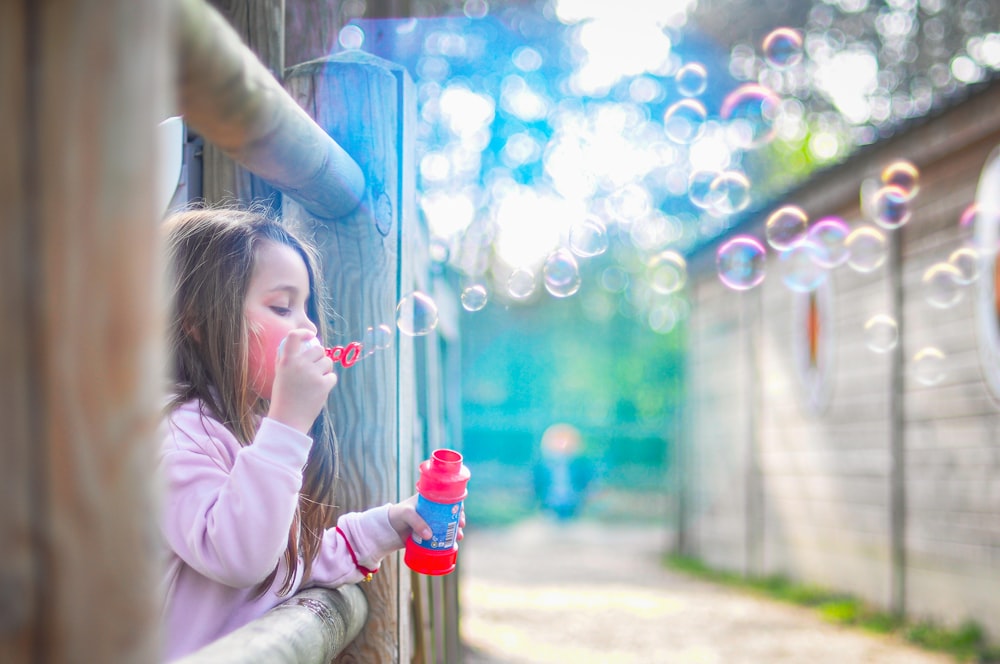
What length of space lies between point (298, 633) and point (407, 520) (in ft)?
1.26

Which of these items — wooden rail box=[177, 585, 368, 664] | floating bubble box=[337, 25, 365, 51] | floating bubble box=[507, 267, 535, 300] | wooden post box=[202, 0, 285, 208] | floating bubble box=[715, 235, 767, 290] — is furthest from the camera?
floating bubble box=[715, 235, 767, 290]

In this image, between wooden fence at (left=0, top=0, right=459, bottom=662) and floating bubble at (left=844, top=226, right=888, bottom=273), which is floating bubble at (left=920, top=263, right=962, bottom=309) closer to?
floating bubble at (left=844, top=226, right=888, bottom=273)

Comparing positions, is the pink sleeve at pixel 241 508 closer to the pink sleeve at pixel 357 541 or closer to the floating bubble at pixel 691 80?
the pink sleeve at pixel 357 541

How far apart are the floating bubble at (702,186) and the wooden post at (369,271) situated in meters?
3.39

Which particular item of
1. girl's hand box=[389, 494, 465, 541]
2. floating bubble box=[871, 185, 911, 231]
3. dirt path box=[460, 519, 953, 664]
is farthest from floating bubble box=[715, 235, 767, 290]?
girl's hand box=[389, 494, 465, 541]

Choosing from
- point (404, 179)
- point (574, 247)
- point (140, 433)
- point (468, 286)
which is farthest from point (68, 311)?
point (574, 247)

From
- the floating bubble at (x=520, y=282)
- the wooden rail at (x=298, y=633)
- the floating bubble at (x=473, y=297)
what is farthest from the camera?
the floating bubble at (x=520, y=282)

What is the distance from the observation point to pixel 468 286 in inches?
129

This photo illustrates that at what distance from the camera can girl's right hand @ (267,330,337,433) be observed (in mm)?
1218

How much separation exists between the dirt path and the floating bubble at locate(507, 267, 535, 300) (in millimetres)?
2684

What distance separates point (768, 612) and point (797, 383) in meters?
2.29

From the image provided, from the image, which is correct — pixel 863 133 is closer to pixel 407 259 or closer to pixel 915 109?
pixel 915 109

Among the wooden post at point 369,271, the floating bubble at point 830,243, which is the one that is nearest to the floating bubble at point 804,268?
the floating bubble at point 830,243

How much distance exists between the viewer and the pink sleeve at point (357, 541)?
1.52 meters
